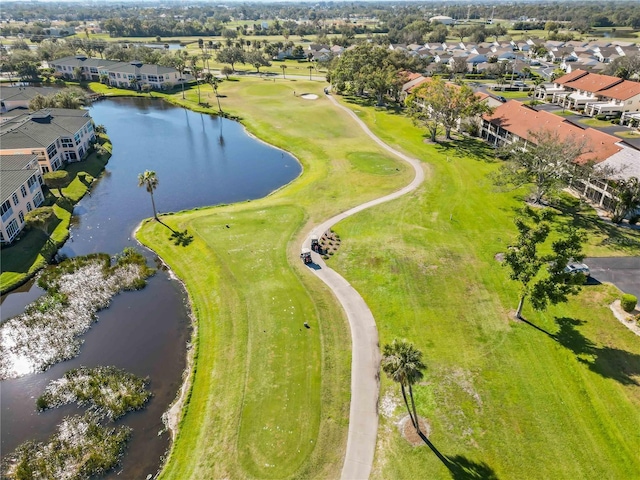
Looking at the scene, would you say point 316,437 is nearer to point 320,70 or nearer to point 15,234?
point 15,234

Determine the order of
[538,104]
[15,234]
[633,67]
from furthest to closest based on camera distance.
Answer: [633,67]
[538,104]
[15,234]

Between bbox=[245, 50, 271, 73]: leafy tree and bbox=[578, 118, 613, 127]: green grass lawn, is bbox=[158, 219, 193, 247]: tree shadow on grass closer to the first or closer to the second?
bbox=[578, 118, 613, 127]: green grass lawn

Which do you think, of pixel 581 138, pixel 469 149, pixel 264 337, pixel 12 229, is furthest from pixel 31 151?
pixel 581 138

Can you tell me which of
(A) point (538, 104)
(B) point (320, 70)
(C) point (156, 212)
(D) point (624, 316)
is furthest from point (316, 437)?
(B) point (320, 70)

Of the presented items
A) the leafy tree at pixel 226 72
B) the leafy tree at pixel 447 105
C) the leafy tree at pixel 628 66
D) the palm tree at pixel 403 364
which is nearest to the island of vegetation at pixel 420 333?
the palm tree at pixel 403 364

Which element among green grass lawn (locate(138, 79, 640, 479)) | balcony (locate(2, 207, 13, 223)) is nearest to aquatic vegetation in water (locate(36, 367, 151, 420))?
green grass lawn (locate(138, 79, 640, 479))

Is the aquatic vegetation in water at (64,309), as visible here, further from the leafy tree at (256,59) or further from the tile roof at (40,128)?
the leafy tree at (256,59)
